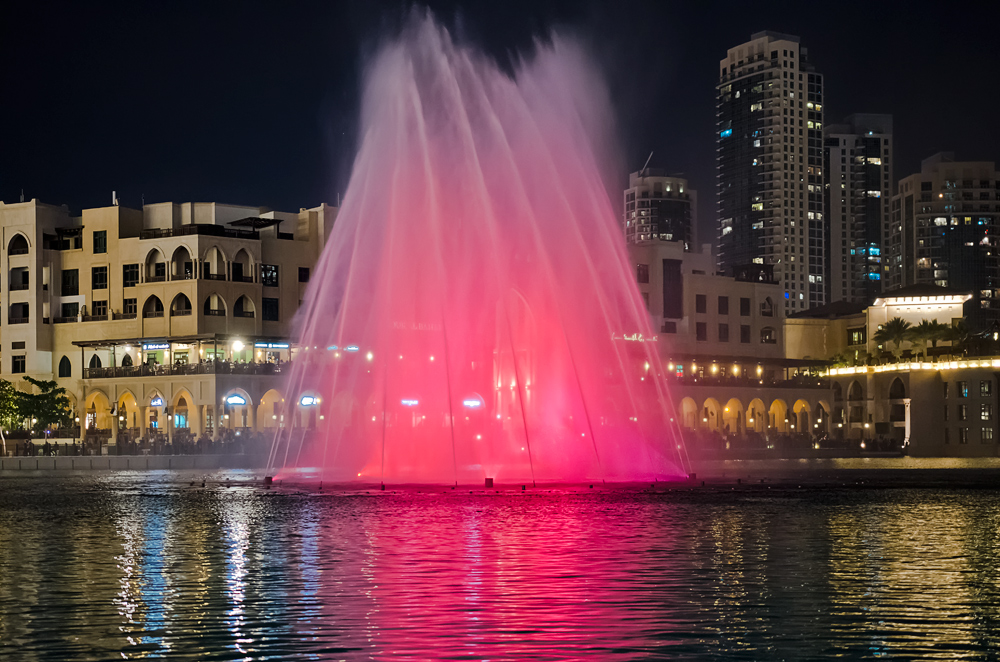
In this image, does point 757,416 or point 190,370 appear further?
point 757,416

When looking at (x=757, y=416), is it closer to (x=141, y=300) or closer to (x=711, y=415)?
(x=711, y=415)

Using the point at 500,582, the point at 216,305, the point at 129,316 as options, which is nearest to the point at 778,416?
the point at 216,305

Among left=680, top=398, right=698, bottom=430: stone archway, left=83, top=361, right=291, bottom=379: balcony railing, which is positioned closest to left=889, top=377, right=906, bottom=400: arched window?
left=680, top=398, right=698, bottom=430: stone archway

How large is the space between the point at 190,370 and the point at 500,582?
89.3 m

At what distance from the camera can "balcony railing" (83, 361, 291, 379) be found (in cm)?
10600

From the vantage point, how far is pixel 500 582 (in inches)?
846

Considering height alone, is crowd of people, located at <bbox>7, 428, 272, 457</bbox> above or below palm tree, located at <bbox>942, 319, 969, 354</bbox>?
below

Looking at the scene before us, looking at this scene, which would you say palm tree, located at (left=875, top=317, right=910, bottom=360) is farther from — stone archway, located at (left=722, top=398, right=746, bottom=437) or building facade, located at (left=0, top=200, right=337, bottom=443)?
building facade, located at (left=0, top=200, right=337, bottom=443)

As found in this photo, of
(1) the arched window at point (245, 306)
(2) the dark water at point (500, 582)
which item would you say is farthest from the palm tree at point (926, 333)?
(2) the dark water at point (500, 582)

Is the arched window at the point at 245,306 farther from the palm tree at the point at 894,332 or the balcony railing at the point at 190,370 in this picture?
the palm tree at the point at 894,332

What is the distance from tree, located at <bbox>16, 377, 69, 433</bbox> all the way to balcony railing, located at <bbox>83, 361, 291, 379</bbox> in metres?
3.67

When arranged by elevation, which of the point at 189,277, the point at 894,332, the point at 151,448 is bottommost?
the point at 151,448

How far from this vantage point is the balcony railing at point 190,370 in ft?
348

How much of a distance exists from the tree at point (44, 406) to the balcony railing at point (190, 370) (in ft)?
12.1
